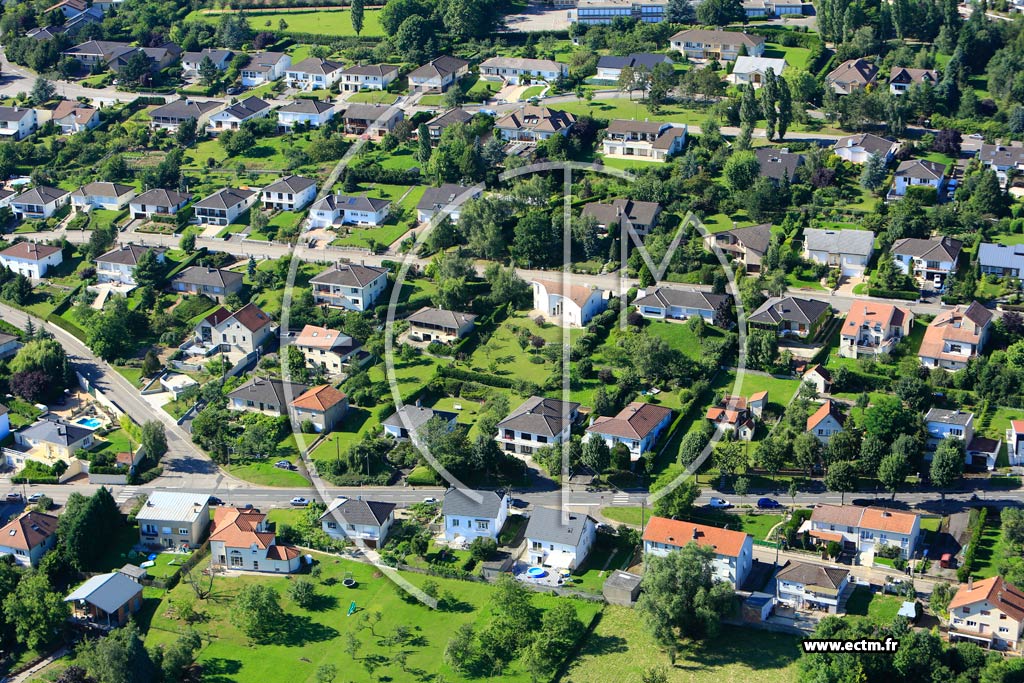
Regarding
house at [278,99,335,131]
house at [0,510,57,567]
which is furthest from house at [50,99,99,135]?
house at [0,510,57,567]

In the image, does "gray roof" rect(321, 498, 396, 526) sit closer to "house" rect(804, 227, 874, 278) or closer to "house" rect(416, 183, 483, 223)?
"house" rect(416, 183, 483, 223)

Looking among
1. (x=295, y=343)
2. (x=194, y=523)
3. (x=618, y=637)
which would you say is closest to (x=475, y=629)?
(x=618, y=637)

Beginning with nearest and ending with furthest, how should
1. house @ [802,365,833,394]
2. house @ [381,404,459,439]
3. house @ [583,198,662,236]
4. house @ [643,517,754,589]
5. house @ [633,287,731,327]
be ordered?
1. house @ [643,517,754,589]
2. house @ [381,404,459,439]
3. house @ [802,365,833,394]
4. house @ [633,287,731,327]
5. house @ [583,198,662,236]

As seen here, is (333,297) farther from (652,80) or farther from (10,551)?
(652,80)

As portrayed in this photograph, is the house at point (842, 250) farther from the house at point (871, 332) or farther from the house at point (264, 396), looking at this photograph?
the house at point (264, 396)

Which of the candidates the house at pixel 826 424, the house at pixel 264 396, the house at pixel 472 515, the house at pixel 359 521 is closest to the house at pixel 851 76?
the house at pixel 826 424

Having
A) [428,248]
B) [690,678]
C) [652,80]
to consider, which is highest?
[652,80]

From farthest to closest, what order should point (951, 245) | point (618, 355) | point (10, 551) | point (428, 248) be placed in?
point (428, 248) < point (951, 245) < point (618, 355) < point (10, 551)

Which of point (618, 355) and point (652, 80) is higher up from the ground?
point (652, 80)
